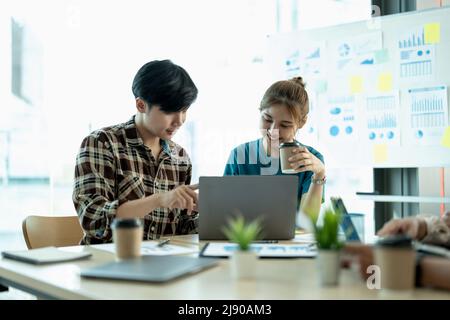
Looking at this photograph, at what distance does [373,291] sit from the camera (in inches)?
37.4

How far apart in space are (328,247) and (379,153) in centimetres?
206

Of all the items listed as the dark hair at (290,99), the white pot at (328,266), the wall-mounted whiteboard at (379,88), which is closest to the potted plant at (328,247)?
the white pot at (328,266)

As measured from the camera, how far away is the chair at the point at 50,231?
75.2 inches

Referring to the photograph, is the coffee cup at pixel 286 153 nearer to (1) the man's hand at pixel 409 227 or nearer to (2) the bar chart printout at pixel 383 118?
(1) the man's hand at pixel 409 227

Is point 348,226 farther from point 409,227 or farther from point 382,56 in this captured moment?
point 382,56

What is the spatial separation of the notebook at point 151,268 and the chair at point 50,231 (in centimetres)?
89

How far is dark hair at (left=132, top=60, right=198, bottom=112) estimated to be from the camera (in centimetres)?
183

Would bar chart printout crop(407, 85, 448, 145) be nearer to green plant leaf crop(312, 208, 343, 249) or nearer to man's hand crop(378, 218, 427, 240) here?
man's hand crop(378, 218, 427, 240)

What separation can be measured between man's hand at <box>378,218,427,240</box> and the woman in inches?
29.0

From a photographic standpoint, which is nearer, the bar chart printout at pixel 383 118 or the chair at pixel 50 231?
the chair at pixel 50 231

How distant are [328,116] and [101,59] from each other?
161 centimetres

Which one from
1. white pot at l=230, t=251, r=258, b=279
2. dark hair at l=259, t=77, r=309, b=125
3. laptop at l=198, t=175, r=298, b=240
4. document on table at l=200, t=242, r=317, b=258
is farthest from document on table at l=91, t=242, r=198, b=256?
dark hair at l=259, t=77, r=309, b=125

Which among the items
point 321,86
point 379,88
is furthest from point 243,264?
point 321,86
